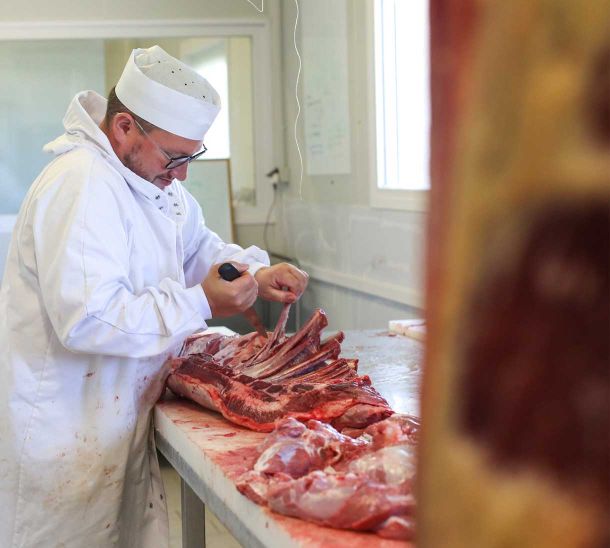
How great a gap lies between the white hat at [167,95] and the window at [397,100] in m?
2.22

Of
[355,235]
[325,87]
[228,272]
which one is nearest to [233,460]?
[228,272]

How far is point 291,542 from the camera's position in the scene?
4.38 feet

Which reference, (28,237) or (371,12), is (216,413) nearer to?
(28,237)

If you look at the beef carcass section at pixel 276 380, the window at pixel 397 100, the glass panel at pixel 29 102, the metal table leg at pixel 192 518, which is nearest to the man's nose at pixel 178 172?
the beef carcass section at pixel 276 380

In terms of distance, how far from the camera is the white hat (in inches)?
99.0

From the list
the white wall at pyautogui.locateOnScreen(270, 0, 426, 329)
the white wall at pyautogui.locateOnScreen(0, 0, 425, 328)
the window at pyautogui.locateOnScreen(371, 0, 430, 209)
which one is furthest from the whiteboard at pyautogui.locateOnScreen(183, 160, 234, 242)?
the window at pyautogui.locateOnScreen(371, 0, 430, 209)

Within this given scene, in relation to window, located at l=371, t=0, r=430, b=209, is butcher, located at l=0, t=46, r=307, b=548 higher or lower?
lower

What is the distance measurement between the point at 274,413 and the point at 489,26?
6.22 feet

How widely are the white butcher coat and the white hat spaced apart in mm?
167

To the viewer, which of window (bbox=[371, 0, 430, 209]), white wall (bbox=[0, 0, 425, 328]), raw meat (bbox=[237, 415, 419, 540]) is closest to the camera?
raw meat (bbox=[237, 415, 419, 540])

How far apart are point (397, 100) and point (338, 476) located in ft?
12.6

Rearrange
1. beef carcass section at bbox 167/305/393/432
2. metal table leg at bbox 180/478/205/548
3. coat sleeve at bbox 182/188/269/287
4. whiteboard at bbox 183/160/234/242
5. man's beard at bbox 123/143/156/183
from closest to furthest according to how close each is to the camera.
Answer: beef carcass section at bbox 167/305/393/432 < man's beard at bbox 123/143/156/183 < metal table leg at bbox 180/478/205/548 < coat sleeve at bbox 182/188/269/287 < whiteboard at bbox 183/160/234/242

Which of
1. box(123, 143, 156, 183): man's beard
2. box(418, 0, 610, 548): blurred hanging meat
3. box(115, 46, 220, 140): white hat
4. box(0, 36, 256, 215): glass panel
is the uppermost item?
box(0, 36, 256, 215): glass panel

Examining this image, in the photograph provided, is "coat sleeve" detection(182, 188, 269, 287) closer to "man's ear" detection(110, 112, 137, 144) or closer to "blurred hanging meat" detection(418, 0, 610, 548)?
"man's ear" detection(110, 112, 137, 144)
